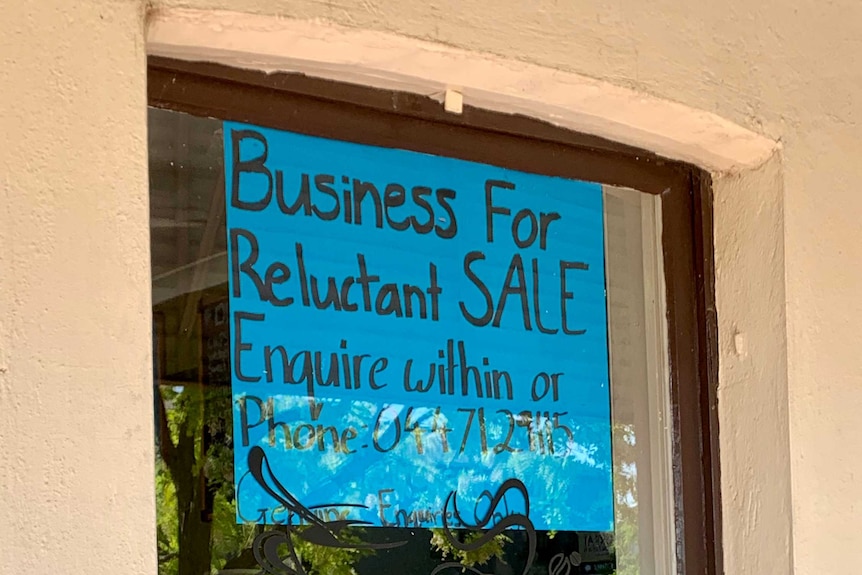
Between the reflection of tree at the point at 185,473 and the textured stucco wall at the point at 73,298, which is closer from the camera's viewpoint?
the textured stucco wall at the point at 73,298

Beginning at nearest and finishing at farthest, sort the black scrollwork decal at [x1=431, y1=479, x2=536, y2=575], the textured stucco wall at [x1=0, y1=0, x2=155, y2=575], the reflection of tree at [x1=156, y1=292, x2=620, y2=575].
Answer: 1. the textured stucco wall at [x1=0, y1=0, x2=155, y2=575]
2. the reflection of tree at [x1=156, y1=292, x2=620, y2=575]
3. the black scrollwork decal at [x1=431, y1=479, x2=536, y2=575]

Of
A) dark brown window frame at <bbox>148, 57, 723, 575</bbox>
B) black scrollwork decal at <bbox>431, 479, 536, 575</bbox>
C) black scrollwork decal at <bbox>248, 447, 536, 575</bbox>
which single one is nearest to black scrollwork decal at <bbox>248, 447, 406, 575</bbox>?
black scrollwork decal at <bbox>248, 447, 536, 575</bbox>

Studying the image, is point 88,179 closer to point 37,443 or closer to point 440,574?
point 37,443

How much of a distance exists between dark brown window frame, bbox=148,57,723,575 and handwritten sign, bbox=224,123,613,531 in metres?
0.03

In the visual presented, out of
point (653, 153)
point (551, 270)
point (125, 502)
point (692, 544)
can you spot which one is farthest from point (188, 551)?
point (653, 153)

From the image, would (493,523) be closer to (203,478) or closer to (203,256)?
(203,478)

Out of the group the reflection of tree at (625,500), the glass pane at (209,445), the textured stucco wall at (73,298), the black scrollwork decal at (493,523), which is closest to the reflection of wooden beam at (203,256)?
the glass pane at (209,445)

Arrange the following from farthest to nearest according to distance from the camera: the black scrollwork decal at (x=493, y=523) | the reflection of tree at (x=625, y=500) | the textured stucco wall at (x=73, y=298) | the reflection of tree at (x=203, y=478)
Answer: the reflection of tree at (x=625, y=500) < the black scrollwork decal at (x=493, y=523) < the reflection of tree at (x=203, y=478) < the textured stucco wall at (x=73, y=298)

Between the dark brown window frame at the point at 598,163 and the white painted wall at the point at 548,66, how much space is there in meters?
0.04

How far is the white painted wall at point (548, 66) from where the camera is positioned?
2.83 feet

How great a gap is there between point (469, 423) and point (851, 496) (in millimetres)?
647

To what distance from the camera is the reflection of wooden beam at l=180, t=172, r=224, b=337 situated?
1.15 metres

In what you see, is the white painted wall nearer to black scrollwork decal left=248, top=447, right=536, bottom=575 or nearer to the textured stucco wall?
the textured stucco wall

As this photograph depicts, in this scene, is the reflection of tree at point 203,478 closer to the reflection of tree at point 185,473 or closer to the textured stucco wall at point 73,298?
the reflection of tree at point 185,473
